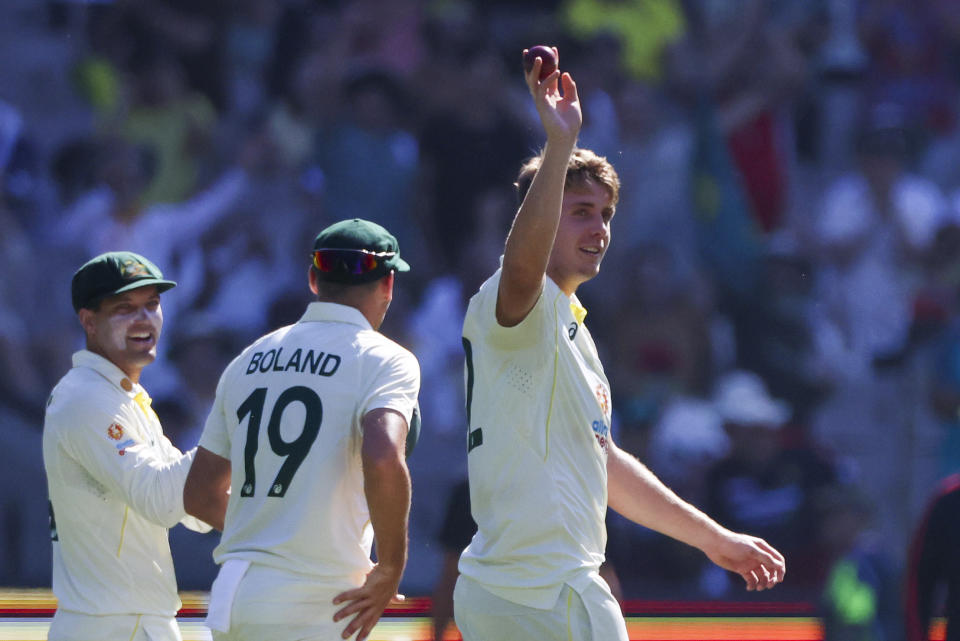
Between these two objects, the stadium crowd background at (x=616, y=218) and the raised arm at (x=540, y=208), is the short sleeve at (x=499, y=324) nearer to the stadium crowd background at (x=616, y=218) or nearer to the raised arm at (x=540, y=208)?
the raised arm at (x=540, y=208)

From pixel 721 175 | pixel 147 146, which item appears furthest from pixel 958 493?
pixel 147 146

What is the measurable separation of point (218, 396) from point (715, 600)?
5.59m

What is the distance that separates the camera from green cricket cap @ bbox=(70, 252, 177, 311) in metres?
4.03

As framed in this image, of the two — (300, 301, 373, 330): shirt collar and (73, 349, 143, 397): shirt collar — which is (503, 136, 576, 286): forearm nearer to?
(300, 301, 373, 330): shirt collar

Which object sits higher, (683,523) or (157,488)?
(157,488)

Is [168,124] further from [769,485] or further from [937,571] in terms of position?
[937,571]

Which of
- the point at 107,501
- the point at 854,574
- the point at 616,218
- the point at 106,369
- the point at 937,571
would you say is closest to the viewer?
the point at 107,501

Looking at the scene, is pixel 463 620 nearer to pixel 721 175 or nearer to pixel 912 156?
pixel 721 175

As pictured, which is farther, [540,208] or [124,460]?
[124,460]

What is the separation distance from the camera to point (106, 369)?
400 cm

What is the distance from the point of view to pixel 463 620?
11.1 feet

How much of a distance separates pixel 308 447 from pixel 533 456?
547 mm

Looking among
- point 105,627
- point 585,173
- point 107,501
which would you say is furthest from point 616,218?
point 105,627

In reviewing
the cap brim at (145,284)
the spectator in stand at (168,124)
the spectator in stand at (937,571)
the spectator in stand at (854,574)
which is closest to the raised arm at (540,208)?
the cap brim at (145,284)
